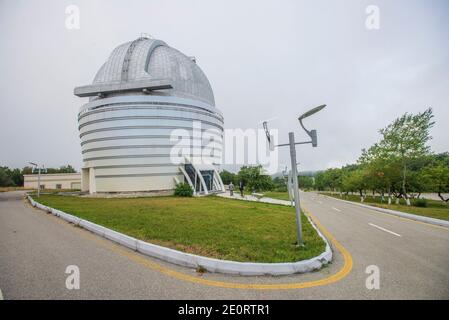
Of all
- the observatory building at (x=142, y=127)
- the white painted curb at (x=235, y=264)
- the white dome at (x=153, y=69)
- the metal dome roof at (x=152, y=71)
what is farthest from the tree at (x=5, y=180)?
the white painted curb at (x=235, y=264)

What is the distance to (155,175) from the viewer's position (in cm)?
3322

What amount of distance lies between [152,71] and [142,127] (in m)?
12.2

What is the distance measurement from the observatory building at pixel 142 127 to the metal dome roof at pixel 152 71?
0.54ft

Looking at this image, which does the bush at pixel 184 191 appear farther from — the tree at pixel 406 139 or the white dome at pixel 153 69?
the tree at pixel 406 139

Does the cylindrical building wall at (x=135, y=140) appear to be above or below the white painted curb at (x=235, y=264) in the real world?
above

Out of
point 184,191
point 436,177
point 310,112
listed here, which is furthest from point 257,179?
point 310,112

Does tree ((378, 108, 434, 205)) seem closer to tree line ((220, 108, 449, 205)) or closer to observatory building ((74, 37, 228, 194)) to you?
tree line ((220, 108, 449, 205))

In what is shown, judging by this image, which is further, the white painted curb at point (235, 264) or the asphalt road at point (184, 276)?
the white painted curb at point (235, 264)

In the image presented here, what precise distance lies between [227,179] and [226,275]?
8208 cm

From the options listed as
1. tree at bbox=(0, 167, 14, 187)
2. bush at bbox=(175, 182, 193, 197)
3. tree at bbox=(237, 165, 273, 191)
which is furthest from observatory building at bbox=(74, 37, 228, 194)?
tree at bbox=(0, 167, 14, 187)

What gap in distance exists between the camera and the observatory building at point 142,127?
32.8 metres

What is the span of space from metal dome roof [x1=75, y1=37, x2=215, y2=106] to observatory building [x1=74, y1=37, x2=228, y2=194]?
0.16 metres

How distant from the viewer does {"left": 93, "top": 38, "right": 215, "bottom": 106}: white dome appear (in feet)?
120
